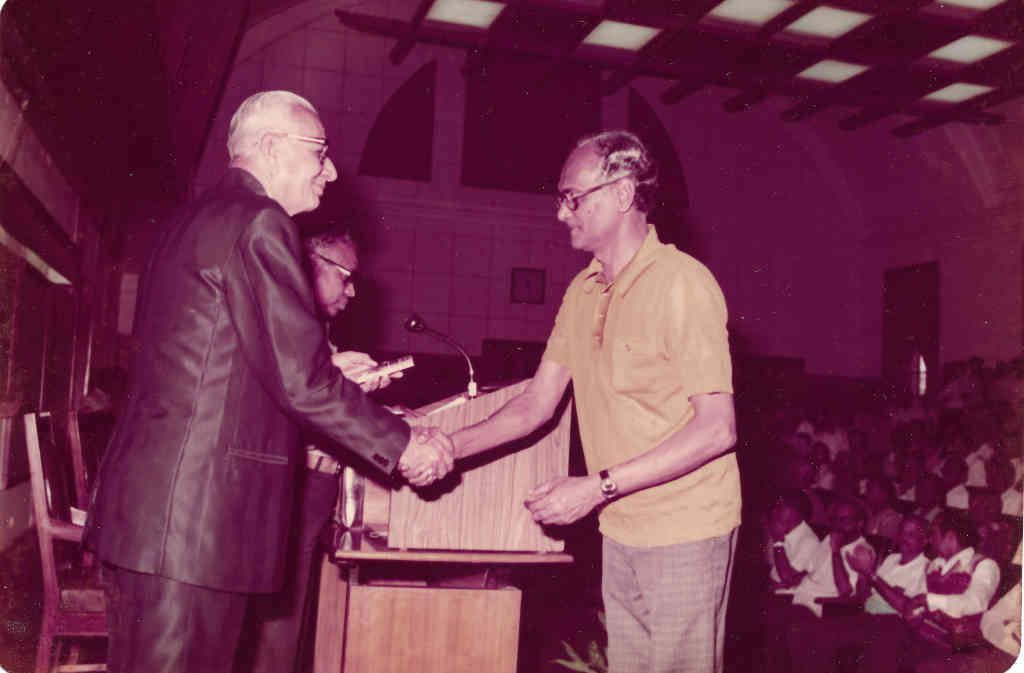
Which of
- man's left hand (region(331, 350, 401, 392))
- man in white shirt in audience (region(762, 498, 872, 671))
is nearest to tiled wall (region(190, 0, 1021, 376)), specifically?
man in white shirt in audience (region(762, 498, 872, 671))

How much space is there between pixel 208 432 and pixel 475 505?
2.96 feet

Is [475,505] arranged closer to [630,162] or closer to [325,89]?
[630,162]

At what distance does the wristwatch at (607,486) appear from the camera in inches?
91.0

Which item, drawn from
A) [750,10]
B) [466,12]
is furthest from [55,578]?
[750,10]

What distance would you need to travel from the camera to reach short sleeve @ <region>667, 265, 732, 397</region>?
7.45 ft

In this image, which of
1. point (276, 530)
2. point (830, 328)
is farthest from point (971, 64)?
point (276, 530)

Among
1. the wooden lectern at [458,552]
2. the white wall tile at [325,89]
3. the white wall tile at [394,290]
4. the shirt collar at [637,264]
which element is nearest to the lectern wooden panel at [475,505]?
the wooden lectern at [458,552]

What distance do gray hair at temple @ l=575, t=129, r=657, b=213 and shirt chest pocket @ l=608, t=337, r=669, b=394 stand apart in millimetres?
438

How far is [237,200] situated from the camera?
2.14m

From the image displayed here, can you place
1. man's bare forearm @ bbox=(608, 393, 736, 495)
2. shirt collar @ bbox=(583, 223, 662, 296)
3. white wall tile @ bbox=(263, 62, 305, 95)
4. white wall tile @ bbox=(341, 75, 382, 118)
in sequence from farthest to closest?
white wall tile @ bbox=(341, 75, 382, 118) → white wall tile @ bbox=(263, 62, 305, 95) → shirt collar @ bbox=(583, 223, 662, 296) → man's bare forearm @ bbox=(608, 393, 736, 495)

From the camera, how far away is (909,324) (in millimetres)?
11461

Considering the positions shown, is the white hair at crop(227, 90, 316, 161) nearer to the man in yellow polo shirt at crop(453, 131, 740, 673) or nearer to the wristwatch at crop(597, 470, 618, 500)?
the man in yellow polo shirt at crop(453, 131, 740, 673)

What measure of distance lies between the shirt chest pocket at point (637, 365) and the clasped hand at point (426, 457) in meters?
0.49

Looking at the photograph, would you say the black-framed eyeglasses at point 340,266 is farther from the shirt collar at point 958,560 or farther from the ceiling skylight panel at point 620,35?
the ceiling skylight panel at point 620,35
